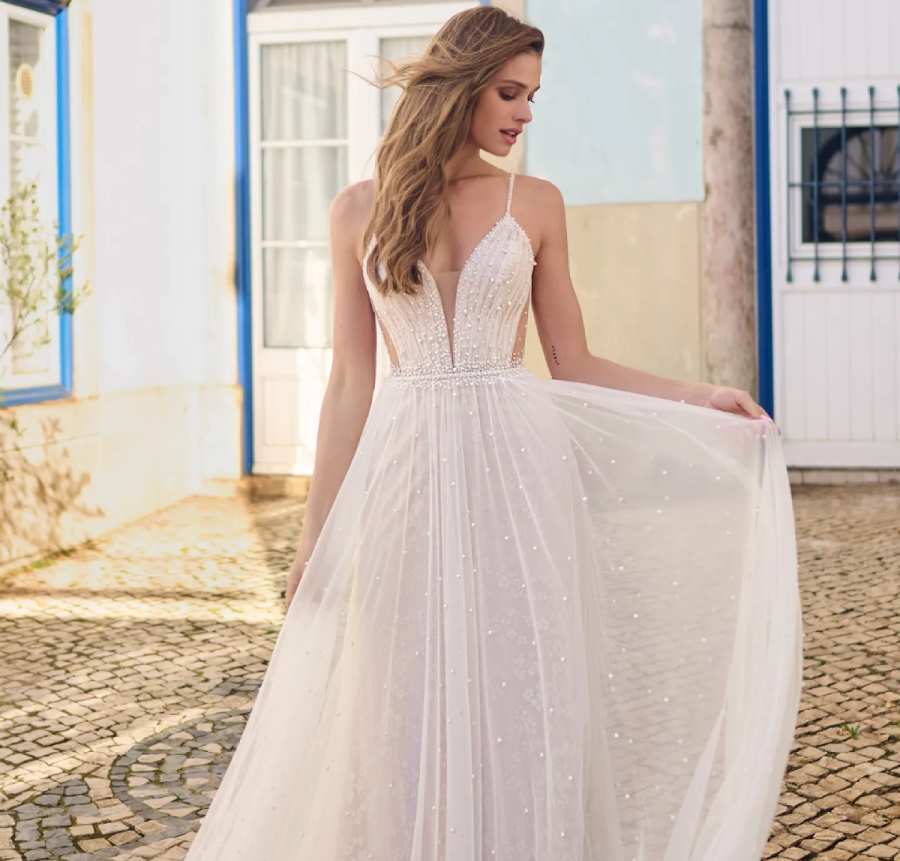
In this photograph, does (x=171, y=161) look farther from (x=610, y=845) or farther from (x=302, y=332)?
(x=610, y=845)

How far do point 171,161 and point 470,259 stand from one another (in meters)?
6.96

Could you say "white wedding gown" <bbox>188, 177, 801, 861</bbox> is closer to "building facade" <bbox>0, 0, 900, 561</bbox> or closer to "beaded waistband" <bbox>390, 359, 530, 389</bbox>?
"beaded waistband" <bbox>390, 359, 530, 389</bbox>

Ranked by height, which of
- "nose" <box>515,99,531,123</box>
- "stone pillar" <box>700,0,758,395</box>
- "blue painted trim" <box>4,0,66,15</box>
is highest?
"blue painted trim" <box>4,0,66,15</box>

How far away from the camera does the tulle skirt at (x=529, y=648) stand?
7.84 ft

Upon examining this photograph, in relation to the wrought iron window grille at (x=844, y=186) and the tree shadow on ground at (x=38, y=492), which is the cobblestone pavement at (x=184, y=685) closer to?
the tree shadow on ground at (x=38, y=492)

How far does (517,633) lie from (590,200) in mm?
6921

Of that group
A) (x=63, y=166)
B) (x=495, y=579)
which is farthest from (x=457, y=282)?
(x=63, y=166)

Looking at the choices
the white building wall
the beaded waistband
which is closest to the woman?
the beaded waistband

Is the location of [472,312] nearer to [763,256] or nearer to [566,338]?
[566,338]

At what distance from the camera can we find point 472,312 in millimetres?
2547

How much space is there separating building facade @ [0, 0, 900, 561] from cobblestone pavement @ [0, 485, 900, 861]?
1244 mm

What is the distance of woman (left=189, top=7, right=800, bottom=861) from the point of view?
2400mm

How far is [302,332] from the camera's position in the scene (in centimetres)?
949

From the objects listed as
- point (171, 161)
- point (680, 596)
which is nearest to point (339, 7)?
point (171, 161)
